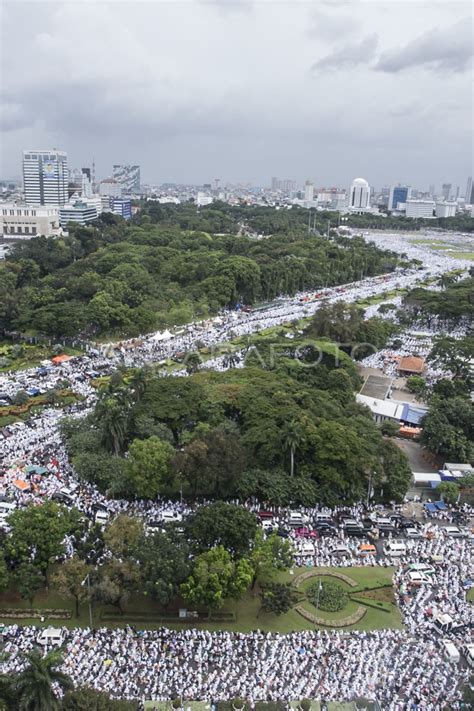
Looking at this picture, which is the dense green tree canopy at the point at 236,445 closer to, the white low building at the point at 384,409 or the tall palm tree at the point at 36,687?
the white low building at the point at 384,409

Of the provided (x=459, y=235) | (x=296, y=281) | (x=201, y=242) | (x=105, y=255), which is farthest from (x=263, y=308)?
(x=459, y=235)

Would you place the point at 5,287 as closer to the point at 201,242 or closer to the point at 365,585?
the point at 201,242

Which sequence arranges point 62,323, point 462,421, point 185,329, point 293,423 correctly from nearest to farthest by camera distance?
point 293,423 < point 462,421 < point 62,323 < point 185,329

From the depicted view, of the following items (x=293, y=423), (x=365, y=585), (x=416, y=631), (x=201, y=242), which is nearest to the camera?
(x=416, y=631)

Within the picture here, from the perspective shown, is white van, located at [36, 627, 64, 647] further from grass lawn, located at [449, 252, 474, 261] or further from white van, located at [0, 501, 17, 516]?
grass lawn, located at [449, 252, 474, 261]

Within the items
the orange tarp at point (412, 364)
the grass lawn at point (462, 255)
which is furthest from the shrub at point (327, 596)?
the grass lawn at point (462, 255)

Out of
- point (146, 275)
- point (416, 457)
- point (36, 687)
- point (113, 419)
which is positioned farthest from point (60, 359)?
point (36, 687)
